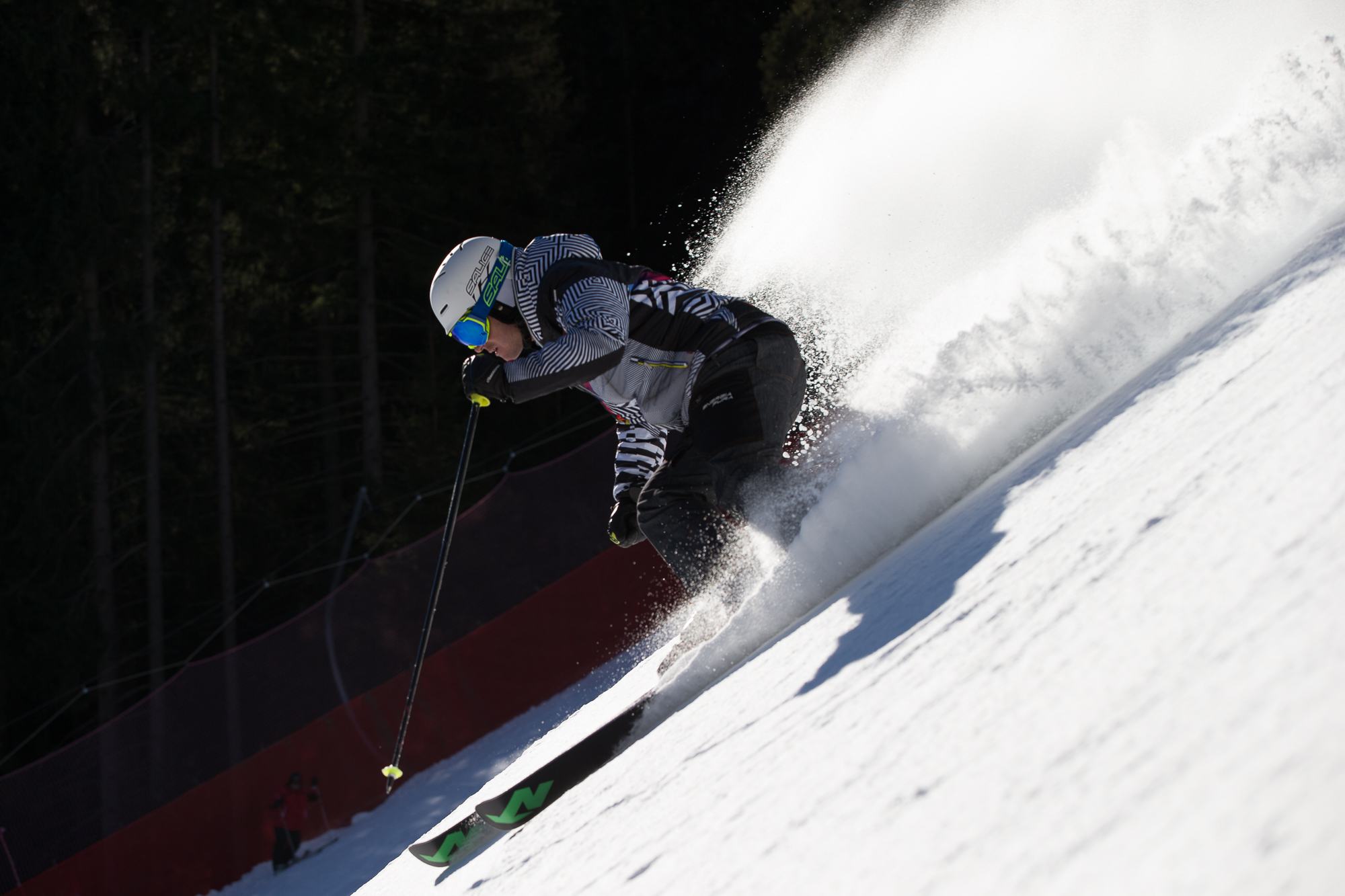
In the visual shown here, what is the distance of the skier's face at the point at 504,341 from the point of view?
132 inches

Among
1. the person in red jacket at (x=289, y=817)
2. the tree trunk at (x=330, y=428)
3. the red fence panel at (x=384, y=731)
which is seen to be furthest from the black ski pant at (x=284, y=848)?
the tree trunk at (x=330, y=428)

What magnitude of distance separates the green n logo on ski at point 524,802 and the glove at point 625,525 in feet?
3.31

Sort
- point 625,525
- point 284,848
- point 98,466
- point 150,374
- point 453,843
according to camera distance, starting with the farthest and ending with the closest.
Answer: point 150,374 → point 98,466 → point 284,848 → point 625,525 → point 453,843

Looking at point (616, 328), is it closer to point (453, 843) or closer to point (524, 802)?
point (524, 802)

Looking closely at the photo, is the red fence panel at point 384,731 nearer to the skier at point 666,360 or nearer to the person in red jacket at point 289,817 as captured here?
the person in red jacket at point 289,817

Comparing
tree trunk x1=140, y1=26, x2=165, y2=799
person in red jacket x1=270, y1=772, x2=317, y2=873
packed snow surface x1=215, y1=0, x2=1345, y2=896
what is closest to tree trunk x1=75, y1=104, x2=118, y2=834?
tree trunk x1=140, y1=26, x2=165, y2=799

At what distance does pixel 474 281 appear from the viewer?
3.27 meters

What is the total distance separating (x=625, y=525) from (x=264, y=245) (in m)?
14.0

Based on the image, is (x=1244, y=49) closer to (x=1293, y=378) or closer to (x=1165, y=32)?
(x=1165, y=32)

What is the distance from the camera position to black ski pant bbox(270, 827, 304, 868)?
6953 mm

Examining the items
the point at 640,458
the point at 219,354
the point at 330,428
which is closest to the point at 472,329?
the point at 640,458

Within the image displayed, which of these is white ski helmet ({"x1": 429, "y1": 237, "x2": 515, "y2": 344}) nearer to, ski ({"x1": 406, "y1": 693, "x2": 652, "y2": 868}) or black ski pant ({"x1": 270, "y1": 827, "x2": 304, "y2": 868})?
ski ({"x1": 406, "y1": 693, "x2": 652, "y2": 868})

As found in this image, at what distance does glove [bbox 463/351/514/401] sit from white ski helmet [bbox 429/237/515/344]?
165mm

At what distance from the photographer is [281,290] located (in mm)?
16328
